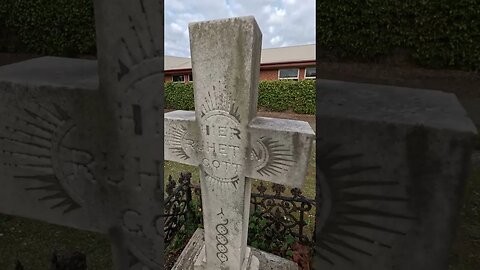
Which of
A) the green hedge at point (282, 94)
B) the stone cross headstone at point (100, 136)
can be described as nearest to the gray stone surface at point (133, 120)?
the stone cross headstone at point (100, 136)

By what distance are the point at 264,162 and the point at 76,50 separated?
140 centimetres

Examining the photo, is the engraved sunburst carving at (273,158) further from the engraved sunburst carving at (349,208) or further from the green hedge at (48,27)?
the green hedge at (48,27)

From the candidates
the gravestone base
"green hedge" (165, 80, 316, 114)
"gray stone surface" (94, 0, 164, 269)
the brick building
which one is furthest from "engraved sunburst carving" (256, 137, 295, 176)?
the brick building

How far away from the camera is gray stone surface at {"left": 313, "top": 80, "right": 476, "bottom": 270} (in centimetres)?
64

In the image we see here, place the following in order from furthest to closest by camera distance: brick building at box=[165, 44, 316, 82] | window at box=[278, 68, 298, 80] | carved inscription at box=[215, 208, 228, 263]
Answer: window at box=[278, 68, 298, 80]
brick building at box=[165, 44, 316, 82]
carved inscription at box=[215, 208, 228, 263]

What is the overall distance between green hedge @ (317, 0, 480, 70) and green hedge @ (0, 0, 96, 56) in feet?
1.86

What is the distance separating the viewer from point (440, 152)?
0.64 metres

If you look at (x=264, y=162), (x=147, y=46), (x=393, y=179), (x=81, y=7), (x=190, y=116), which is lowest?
(x=264, y=162)

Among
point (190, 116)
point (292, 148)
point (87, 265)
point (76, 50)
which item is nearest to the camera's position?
point (76, 50)

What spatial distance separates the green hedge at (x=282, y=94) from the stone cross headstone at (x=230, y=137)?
9.42 metres

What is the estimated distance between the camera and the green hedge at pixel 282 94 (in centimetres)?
1152

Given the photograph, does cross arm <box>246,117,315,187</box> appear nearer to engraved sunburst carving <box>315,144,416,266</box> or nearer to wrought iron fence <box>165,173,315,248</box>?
engraved sunburst carving <box>315,144,416,266</box>

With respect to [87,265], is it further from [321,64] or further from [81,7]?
[321,64]

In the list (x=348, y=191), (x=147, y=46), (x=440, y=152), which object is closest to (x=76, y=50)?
(x=147, y=46)
